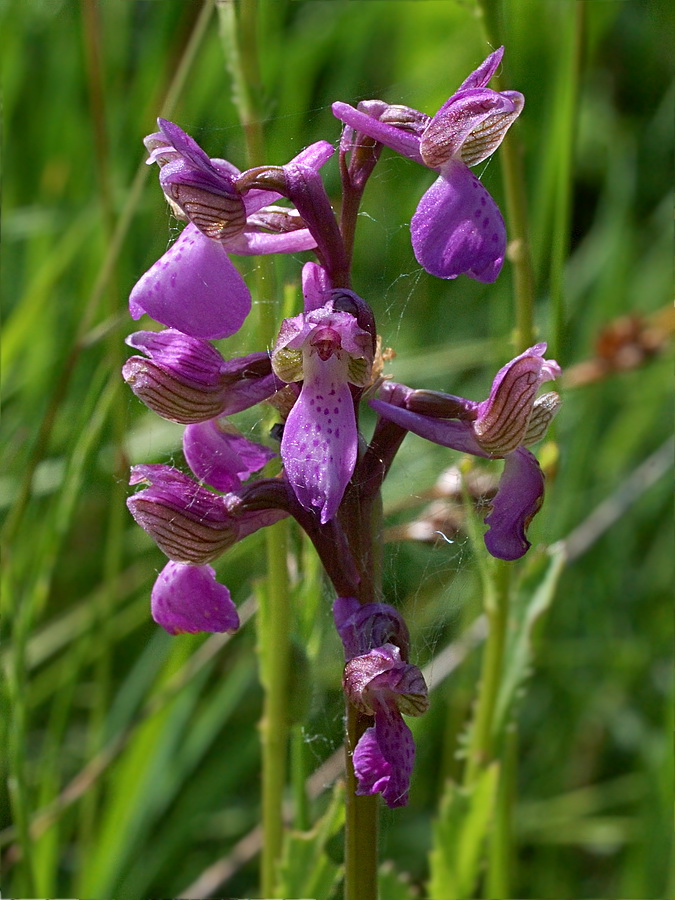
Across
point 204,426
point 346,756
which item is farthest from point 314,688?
point 204,426

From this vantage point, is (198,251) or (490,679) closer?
(198,251)

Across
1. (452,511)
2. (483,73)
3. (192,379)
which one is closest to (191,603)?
(192,379)

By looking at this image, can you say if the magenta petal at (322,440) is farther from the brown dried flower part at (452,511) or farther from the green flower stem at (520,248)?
the green flower stem at (520,248)

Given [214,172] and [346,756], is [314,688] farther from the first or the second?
[214,172]

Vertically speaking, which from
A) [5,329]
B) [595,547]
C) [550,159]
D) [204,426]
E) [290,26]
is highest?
[290,26]

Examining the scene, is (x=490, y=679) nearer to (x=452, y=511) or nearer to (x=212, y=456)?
(x=452, y=511)

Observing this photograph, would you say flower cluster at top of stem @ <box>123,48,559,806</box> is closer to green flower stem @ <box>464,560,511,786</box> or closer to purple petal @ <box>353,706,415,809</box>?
purple petal @ <box>353,706,415,809</box>

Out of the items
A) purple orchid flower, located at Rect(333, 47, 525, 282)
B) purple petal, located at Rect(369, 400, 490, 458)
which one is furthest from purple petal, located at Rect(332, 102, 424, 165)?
purple petal, located at Rect(369, 400, 490, 458)
